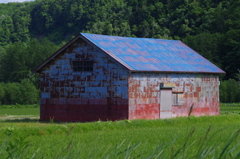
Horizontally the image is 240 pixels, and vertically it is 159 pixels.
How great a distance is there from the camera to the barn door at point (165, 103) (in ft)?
108

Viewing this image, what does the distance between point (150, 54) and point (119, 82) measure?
4.43 m

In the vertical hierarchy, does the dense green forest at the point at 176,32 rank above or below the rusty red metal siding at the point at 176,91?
above

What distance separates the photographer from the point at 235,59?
3216 inches

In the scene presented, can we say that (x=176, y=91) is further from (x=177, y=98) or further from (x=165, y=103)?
(x=165, y=103)

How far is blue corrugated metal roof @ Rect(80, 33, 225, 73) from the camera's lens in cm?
3216

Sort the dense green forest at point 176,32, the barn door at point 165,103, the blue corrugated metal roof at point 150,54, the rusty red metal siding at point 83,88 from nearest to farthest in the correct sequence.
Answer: the rusty red metal siding at point 83,88
the blue corrugated metal roof at point 150,54
the barn door at point 165,103
the dense green forest at point 176,32

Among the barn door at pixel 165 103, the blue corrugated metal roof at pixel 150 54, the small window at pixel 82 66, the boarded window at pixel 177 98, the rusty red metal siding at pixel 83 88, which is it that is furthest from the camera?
the boarded window at pixel 177 98

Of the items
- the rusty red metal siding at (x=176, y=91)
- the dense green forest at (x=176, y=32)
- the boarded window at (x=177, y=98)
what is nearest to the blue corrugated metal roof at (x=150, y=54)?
the rusty red metal siding at (x=176, y=91)

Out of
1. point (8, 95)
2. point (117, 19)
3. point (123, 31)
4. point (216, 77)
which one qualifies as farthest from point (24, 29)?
point (216, 77)

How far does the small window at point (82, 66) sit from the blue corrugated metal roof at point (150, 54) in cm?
137

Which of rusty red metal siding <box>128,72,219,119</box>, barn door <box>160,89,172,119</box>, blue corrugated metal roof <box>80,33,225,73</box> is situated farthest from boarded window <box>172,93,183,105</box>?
blue corrugated metal roof <box>80,33,225,73</box>

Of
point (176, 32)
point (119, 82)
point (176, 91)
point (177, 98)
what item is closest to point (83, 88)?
point (119, 82)

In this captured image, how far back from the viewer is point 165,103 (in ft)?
109

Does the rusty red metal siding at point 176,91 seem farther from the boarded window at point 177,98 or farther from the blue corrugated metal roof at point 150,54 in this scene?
the blue corrugated metal roof at point 150,54
